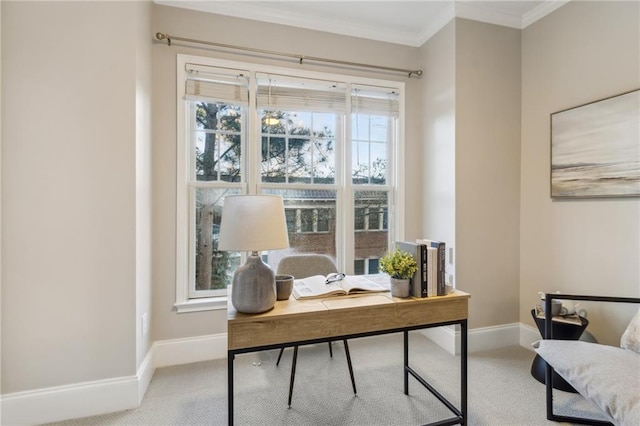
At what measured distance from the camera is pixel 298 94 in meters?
2.72

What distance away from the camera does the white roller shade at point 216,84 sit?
2.45 metres

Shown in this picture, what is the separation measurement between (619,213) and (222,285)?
9.51 feet

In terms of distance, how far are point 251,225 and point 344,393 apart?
4.52ft

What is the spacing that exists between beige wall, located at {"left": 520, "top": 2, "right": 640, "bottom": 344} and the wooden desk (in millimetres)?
1339

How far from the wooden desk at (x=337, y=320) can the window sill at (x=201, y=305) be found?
1194mm

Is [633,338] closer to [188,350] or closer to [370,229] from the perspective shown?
[370,229]

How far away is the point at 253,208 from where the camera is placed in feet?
4.32

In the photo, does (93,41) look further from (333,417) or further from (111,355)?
(333,417)

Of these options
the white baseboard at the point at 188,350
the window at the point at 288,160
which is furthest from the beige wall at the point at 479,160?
the white baseboard at the point at 188,350

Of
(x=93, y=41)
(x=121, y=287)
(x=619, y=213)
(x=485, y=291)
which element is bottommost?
(x=485, y=291)

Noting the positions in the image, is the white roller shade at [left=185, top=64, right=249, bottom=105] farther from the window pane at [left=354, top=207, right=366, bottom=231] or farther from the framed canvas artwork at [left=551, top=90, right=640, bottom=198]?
the framed canvas artwork at [left=551, top=90, right=640, bottom=198]

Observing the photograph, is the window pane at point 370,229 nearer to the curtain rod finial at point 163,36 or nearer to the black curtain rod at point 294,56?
the black curtain rod at point 294,56

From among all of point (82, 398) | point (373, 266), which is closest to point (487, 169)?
point (373, 266)

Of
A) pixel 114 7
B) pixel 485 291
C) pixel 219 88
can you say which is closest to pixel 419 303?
pixel 485 291
